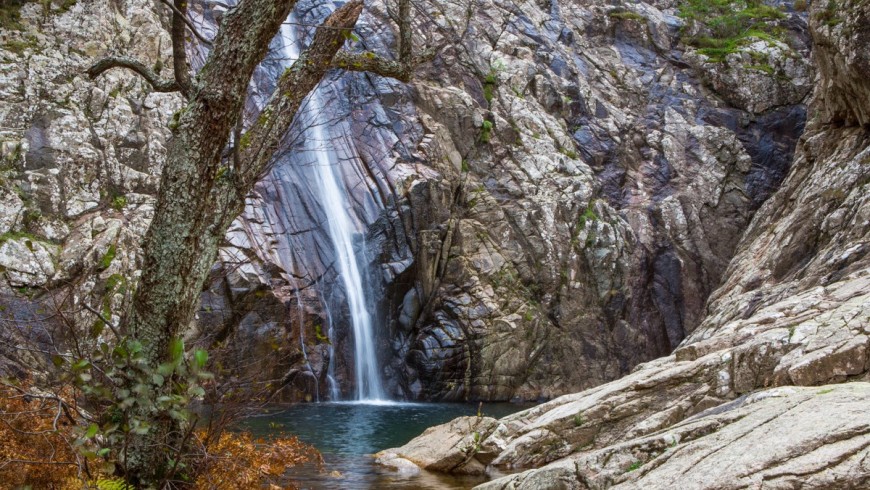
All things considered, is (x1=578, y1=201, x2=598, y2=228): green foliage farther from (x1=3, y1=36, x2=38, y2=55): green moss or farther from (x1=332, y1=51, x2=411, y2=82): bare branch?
(x1=332, y1=51, x2=411, y2=82): bare branch

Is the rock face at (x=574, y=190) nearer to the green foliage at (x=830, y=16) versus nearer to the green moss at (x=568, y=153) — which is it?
the green moss at (x=568, y=153)

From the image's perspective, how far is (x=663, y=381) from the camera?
11234mm

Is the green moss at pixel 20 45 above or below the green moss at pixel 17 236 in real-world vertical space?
above

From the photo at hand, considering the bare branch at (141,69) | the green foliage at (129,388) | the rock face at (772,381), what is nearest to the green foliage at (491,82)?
the rock face at (772,381)

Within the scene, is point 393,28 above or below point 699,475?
above

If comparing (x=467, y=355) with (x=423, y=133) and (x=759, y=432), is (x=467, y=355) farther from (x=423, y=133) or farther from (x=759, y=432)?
(x=759, y=432)

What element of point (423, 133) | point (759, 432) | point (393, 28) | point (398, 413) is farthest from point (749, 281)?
point (393, 28)

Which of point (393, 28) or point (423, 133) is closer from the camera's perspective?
point (423, 133)

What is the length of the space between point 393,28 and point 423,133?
6315 millimetres

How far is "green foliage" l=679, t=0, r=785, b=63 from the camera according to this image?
125ft

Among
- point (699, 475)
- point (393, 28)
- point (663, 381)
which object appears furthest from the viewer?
point (393, 28)

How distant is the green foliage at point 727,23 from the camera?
38156 millimetres

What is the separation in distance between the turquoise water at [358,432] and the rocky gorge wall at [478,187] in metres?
1.82

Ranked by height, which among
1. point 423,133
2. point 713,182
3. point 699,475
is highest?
point 423,133
